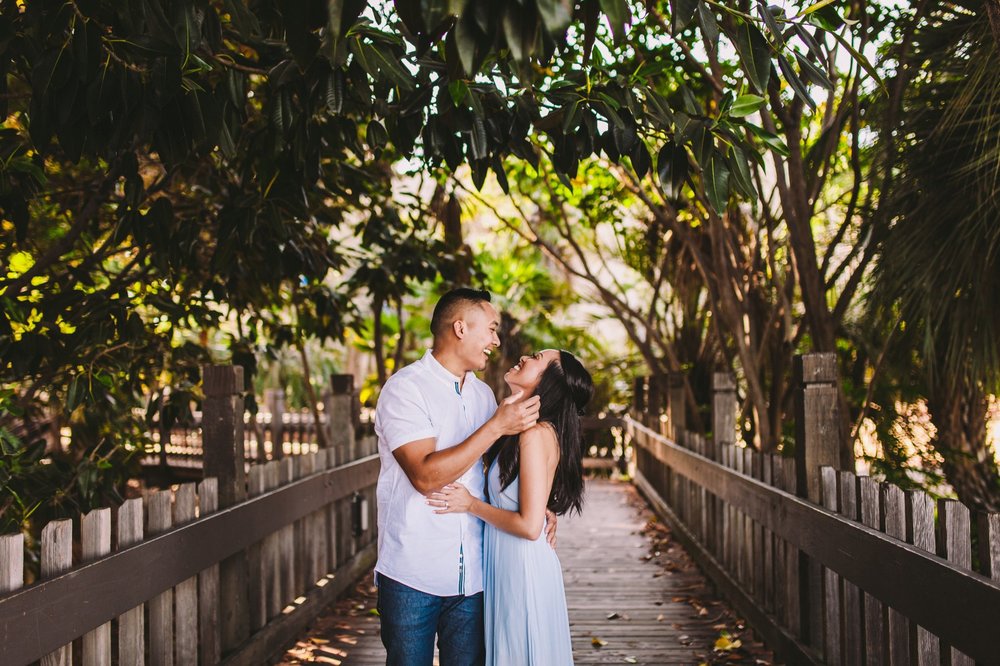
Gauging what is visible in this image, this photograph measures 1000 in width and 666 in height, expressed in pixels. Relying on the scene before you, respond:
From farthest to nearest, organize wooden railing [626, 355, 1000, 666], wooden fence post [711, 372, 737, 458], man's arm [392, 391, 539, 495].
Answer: wooden fence post [711, 372, 737, 458] → man's arm [392, 391, 539, 495] → wooden railing [626, 355, 1000, 666]

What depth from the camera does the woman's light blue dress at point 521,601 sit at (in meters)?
3.03

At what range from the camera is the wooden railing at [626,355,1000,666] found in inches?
102

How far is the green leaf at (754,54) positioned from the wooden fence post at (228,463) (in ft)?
9.31

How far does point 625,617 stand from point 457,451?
332 centimetres

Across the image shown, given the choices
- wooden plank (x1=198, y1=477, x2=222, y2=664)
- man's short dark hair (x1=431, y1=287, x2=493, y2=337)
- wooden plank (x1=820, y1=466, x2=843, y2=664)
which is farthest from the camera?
wooden plank (x1=198, y1=477, x2=222, y2=664)

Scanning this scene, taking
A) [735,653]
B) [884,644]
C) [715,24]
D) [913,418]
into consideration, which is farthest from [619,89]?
[913,418]

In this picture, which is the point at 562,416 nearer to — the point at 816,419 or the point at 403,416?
the point at 403,416

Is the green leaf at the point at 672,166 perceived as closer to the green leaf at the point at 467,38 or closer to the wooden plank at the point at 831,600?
the green leaf at the point at 467,38

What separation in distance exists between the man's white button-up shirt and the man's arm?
51 millimetres

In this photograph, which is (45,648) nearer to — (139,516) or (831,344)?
(139,516)

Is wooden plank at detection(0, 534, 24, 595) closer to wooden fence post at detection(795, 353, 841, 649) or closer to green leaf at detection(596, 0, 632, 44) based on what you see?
green leaf at detection(596, 0, 632, 44)

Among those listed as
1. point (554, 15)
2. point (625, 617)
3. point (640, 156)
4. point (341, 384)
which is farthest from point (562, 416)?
point (341, 384)

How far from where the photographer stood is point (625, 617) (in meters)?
5.62

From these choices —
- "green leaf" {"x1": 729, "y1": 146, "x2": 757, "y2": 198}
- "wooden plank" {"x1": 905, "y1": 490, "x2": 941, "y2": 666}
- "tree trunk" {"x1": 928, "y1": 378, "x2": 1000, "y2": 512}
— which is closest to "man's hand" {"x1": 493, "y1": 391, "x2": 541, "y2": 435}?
"green leaf" {"x1": 729, "y1": 146, "x2": 757, "y2": 198}
